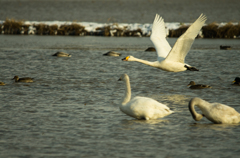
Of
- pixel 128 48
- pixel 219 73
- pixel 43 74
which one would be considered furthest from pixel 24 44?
pixel 219 73

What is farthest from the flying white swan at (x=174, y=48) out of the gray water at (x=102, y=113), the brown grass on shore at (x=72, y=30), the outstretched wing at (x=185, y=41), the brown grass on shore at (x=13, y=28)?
the brown grass on shore at (x=13, y=28)

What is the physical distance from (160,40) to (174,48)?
95.3 inches

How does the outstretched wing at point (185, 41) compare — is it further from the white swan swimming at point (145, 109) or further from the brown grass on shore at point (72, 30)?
the brown grass on shore at point (72, 30)

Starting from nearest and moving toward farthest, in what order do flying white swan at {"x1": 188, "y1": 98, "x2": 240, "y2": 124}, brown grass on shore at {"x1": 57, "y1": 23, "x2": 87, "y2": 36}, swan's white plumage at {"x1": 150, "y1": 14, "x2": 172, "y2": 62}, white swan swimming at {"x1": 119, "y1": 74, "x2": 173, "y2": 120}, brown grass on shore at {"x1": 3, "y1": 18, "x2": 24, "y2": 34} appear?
flying white swan at {"x1": 188, "y1": 98, "x2": 240, "y2": 124} < white swan swimming at {"x1": 119, "y1": 74, "x2": 173, "y2": 120} < swan's white plumage at {"x1": 150, "y1": 14, "x2": 172, "y2": 62} < brown grass on shore at {"x1": 57, "y1": 23, "x2": 87, "y2": 36} < brown grass on shore at {"x1": 3, "y1": 18, "x2": 24, "y2": 34}

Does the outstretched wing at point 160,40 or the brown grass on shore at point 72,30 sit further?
the brown grass on shore at point 72,30

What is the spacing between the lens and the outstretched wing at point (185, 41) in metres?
11.5

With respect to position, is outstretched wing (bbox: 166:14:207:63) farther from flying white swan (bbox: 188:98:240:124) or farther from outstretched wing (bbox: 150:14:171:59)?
flying white swan (bbox: 188:98:240:124)

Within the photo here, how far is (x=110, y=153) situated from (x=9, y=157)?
1.64 m

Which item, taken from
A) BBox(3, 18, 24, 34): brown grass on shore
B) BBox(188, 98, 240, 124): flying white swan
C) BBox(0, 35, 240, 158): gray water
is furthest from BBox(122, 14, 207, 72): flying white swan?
BBox(3, 18, 24, 34): brown grass on shore

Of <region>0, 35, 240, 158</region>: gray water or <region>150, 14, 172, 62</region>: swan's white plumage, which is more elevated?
<region>150, 14, 172, 62</region>: swan's white plumage

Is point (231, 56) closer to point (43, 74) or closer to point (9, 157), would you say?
point (43, 74)

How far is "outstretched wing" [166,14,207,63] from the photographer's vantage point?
1149 cm

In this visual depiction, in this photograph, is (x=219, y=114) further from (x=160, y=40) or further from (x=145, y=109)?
(x=160, y=40)

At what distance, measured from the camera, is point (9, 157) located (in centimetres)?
633
